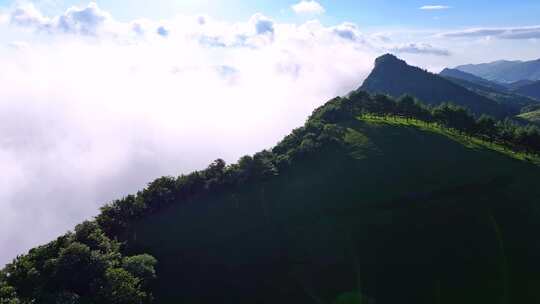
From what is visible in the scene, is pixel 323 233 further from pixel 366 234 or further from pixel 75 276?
pixel 75 276

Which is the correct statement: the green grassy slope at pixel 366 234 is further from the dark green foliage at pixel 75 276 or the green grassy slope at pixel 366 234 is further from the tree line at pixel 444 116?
the tree line at pixel 444 116

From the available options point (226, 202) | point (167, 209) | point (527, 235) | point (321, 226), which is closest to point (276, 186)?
point (226, 202)

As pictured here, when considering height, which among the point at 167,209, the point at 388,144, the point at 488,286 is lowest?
the point at 488,286

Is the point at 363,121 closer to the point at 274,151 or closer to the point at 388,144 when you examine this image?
the point at 388,144

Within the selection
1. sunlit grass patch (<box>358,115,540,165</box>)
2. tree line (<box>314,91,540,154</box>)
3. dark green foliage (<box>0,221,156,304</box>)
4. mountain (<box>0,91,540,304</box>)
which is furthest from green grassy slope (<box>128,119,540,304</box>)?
tree line (<box>314,91,540,154</box>)

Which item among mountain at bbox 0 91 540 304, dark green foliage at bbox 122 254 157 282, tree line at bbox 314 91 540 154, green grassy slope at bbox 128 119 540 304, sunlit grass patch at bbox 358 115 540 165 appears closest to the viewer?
mountain at bbox 0 91 540 304

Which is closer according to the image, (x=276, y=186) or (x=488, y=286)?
(x=488, y=286)

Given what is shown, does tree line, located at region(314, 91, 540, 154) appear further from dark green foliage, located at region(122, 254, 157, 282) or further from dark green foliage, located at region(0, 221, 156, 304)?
dark green foliage, located at region(0, 221, 156, 304)
